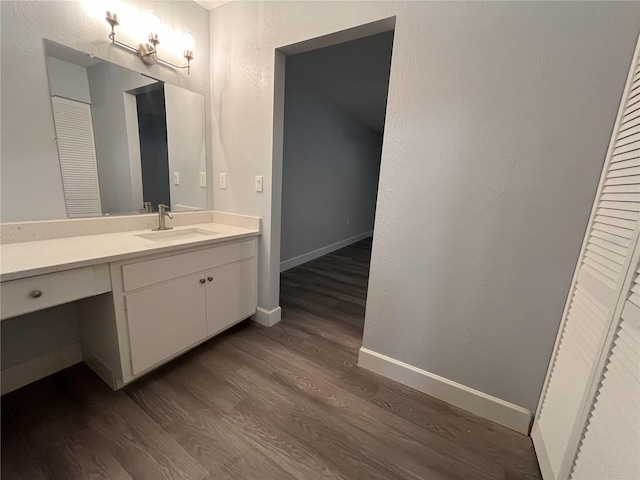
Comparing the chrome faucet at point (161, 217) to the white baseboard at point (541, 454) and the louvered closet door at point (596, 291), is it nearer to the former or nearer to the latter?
the louvered closet door at point (596, 291)

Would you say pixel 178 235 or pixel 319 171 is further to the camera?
pixel 319 171

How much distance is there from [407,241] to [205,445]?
4.43 ft

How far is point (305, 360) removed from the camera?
1.68 m

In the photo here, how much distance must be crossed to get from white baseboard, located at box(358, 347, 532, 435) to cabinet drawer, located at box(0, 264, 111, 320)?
1.45m

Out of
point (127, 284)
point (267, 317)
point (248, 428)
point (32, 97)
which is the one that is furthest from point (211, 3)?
point (248, 428)

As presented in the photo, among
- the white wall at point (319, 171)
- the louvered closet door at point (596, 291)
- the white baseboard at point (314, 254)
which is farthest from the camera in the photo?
the white baseboard at point (314, 254)

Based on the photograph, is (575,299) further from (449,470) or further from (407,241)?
(449,470)

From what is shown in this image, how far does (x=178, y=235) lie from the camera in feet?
5.90

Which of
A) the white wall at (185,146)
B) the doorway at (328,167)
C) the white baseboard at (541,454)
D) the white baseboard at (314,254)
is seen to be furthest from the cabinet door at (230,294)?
the white baseboard at (541,454)

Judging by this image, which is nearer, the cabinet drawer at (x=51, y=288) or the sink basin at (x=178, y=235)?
the cabinet drawer at (x=51, y=288)

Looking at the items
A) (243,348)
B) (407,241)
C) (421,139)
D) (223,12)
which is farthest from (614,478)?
(223,12)

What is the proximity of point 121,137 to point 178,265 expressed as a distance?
2.93 ft

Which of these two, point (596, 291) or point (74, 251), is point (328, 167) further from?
point (596, 291)

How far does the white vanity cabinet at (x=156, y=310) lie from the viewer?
1237 millimetres
